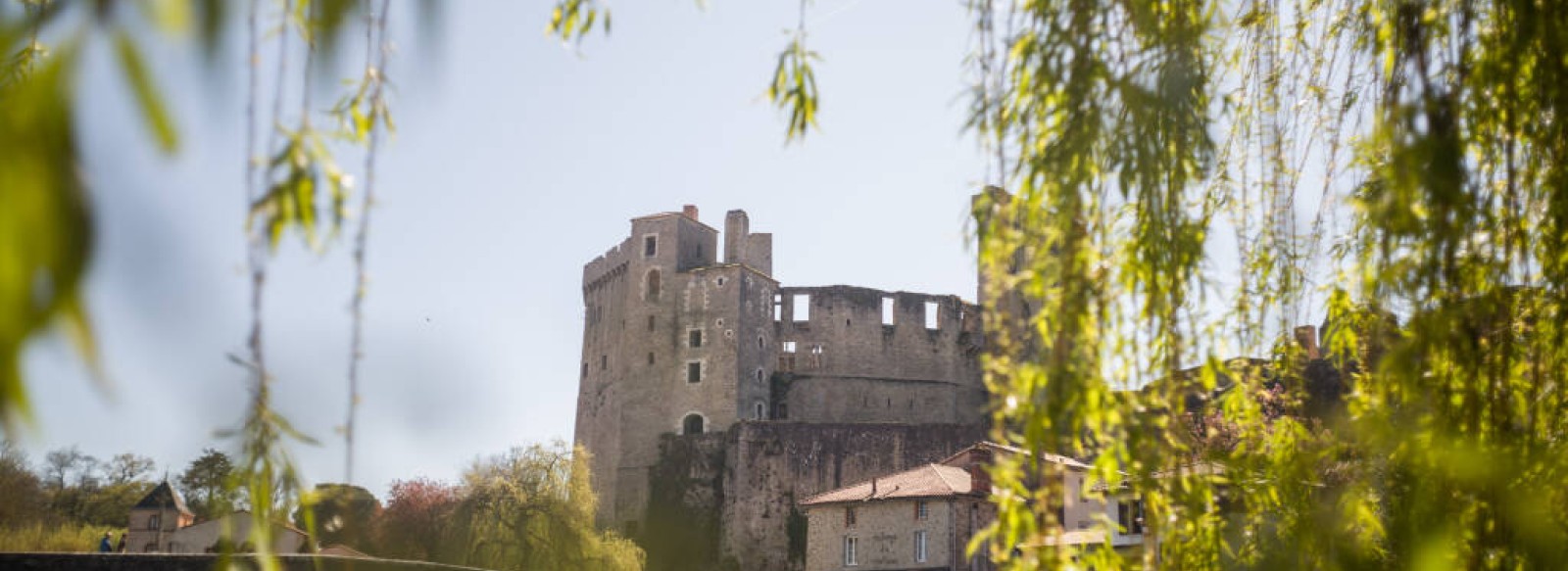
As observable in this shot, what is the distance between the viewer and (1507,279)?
4.27 metres

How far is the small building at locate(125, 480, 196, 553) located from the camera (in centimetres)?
3422

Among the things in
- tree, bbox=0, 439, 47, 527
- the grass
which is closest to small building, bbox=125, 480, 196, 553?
the grass

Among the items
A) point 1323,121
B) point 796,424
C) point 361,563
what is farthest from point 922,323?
point 1323,121

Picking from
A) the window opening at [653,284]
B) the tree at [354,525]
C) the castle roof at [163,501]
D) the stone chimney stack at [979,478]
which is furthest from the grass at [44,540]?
the stone chimney stack at [979,478]

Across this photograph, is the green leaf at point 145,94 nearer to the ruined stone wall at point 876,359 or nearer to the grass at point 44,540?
the grass at point 44,540

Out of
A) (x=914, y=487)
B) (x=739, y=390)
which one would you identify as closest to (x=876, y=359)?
(x=739, y=390)

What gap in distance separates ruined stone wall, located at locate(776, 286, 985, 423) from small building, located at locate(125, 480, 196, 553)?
21.1m

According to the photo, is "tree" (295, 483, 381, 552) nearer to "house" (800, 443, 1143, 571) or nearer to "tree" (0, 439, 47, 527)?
"tree" (0, 439, 47, 527)

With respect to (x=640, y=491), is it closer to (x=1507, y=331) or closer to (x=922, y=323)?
(x=922, y=323)

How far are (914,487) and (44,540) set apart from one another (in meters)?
20.9

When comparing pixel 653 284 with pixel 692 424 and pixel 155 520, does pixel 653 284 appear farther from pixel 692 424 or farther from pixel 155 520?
pixel 155 520

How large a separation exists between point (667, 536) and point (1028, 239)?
4149cm

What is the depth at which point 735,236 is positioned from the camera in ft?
163

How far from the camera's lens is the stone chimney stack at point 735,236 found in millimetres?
49250
